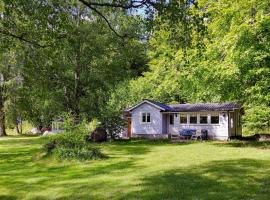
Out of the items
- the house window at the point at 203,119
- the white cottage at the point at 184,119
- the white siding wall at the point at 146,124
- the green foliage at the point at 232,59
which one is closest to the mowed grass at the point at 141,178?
the green foliage at the point at 232,59

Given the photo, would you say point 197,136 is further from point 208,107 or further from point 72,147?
point 72,147

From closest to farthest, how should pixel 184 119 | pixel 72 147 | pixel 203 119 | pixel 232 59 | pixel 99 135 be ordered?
pixel 72 147 < pixel 232 59 < pixel 99 135 < pixel 203 119 < pixel 184 119

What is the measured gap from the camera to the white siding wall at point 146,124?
36.2 metres

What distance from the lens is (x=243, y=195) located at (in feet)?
34.0

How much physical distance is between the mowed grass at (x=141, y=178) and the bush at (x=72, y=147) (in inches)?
23.4

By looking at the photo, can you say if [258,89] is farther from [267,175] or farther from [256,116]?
[267,175]

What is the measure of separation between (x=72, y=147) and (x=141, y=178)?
7167 millimetres

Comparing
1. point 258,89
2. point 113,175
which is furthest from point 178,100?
point 113,175

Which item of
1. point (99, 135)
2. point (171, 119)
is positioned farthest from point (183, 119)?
point (99, 135)

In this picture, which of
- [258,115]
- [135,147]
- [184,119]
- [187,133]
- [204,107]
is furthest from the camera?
[184,119]

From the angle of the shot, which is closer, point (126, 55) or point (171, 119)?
point (126, 55)

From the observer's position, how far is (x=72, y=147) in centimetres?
1966

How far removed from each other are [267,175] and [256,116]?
13.3 m

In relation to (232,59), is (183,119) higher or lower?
lower
